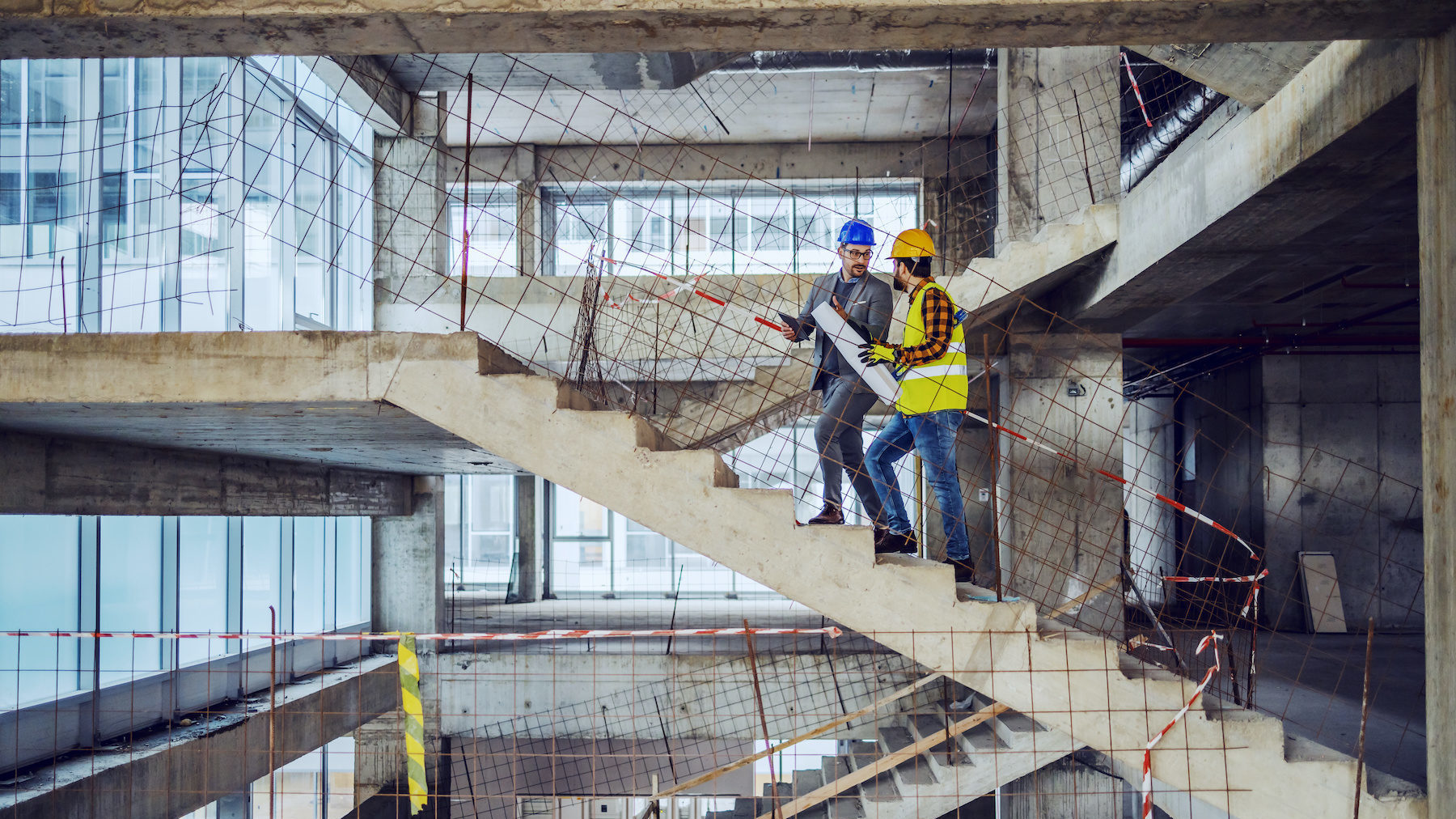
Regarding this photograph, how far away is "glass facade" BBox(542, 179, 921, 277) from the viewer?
16.3 meters

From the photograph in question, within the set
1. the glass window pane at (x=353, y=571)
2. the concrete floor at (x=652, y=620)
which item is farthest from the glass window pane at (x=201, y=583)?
the glass window pane at (x=353, y=571)

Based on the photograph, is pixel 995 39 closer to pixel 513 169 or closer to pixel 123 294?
pixel 123 294

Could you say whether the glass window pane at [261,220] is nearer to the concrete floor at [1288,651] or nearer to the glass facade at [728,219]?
the glass facade at [728,219]

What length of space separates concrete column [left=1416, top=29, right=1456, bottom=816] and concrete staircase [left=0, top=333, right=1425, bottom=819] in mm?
1135

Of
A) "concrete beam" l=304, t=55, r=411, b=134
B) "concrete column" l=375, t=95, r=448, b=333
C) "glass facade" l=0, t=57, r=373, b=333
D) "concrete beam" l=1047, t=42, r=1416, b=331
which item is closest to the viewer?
"concrete beam" l=1047, t=42, r=1416, b=331

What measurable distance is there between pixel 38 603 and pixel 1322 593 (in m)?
13.0

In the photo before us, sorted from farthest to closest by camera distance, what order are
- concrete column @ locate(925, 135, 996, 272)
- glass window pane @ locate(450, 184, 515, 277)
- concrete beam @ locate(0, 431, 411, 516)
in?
glass window pane @ locate(450, 184, 515, 277)
concrete column @ locate(925, 135, 996, 272)
concrete beam @ locate(0, 431, 411, 516)

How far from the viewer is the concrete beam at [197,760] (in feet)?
22.8

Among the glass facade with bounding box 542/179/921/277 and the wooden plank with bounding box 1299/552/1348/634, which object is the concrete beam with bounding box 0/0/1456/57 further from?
the glass facade with bounding box 542/179/921/277

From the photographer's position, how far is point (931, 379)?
5.80 meters

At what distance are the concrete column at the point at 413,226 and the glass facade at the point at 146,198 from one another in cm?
104

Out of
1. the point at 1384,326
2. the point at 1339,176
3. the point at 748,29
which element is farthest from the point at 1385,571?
the point at 748,29

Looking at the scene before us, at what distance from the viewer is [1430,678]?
4.38 meters

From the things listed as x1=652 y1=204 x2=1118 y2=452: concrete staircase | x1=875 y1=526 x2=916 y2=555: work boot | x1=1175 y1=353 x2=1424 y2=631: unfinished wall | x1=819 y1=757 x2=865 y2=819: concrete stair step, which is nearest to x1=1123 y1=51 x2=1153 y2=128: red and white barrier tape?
x1=652 y1=204 x2=1118 y2=452: concrete staircase
